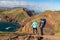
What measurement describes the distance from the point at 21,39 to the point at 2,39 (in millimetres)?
2575

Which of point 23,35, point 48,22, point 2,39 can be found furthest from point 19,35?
point 48,22

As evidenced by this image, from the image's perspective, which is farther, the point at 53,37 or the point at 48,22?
the point at 48,22

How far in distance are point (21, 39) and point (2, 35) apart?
2773 millimetres

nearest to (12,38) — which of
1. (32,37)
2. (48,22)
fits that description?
(32,37)

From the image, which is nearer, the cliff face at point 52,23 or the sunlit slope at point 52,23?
the cliff face at point 52,23

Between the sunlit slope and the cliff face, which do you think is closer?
the cliff face

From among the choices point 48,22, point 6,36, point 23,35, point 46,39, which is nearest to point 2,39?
point 6,36

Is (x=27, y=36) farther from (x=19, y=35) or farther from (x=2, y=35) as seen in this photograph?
(x=2, y=35)

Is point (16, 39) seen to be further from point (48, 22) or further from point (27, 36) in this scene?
point (48, 22)

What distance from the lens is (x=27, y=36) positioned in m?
32.5

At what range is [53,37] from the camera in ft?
106

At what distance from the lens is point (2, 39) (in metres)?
31.3

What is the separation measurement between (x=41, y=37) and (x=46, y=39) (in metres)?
0.82

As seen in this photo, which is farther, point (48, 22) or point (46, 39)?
point (48, 22)
